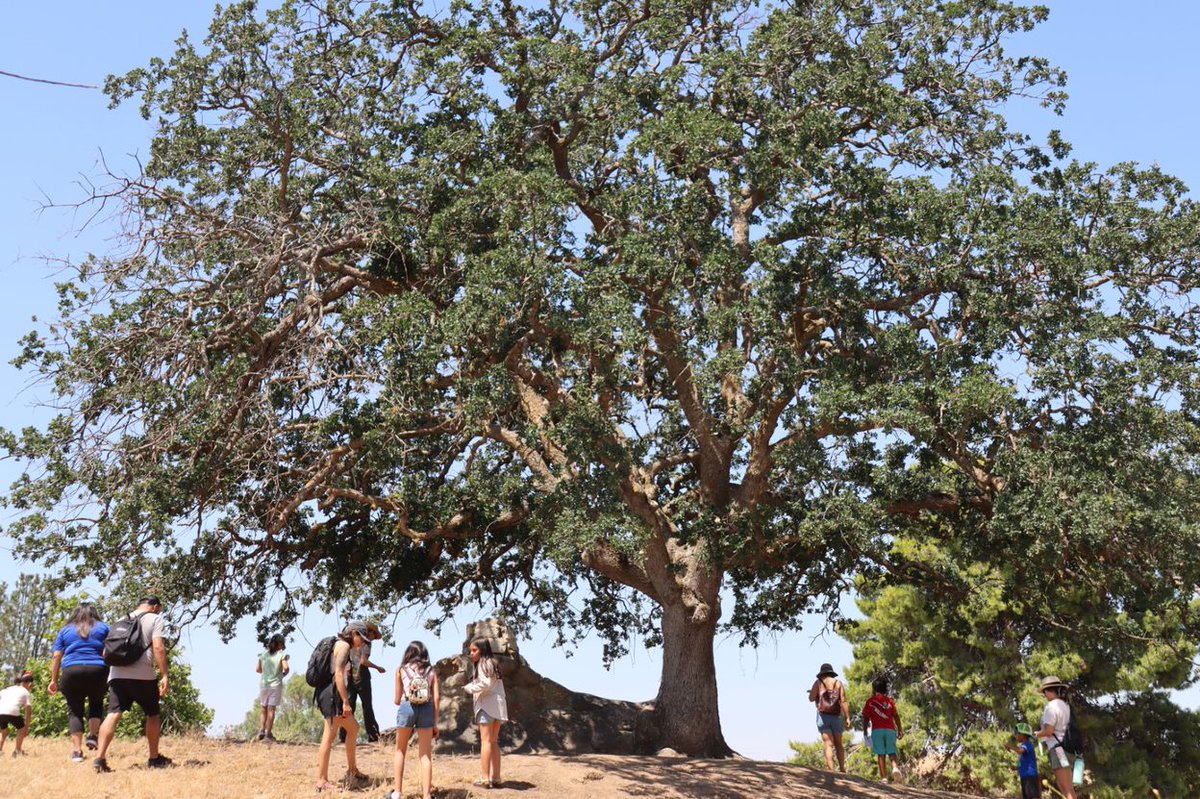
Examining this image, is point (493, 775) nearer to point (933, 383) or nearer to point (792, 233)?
point (933, 383)

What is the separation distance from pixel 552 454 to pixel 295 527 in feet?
14.8

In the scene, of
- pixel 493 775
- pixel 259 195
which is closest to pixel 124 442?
pixel 259 195

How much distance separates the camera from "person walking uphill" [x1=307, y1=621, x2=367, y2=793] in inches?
407

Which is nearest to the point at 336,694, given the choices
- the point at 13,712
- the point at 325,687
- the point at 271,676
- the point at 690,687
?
the point at 325,687

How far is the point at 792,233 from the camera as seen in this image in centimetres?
1504

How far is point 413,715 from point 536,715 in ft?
21.8

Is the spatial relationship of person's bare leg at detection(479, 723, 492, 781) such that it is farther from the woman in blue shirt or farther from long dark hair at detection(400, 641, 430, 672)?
the woman in blue shirt

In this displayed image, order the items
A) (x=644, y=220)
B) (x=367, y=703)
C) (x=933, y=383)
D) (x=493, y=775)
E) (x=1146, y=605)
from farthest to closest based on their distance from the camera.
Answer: (x=1146, y=605)
(x=644, y=220)
(x=933, y=383)
(x=367, y=703)
(x=493, y=775)

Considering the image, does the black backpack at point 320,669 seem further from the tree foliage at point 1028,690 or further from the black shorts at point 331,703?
the tree foliage at point 1028,690

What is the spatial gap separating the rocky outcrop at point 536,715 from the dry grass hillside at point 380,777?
213cm

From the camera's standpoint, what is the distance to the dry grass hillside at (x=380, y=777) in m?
10.4

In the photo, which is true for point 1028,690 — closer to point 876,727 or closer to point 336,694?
point 876,727

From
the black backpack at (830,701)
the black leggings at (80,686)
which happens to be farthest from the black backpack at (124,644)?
the black backpack at (830,701)

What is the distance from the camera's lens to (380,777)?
36.6 feet
